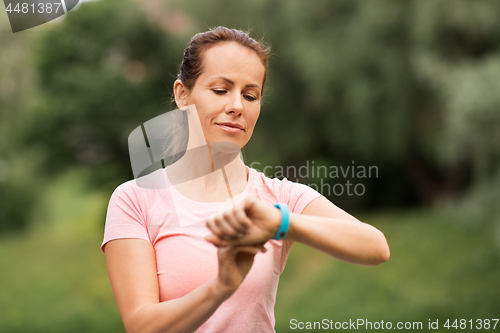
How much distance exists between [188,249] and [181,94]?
492 mm

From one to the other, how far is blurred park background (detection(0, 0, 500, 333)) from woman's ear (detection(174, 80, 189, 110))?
438 centimetres

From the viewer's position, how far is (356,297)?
6.16m

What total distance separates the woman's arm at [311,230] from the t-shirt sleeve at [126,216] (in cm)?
34

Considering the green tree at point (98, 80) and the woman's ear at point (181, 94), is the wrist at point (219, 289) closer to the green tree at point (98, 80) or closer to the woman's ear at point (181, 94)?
the woman's ear at point (181, 94)

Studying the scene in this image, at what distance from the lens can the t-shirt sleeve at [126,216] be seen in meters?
1.21

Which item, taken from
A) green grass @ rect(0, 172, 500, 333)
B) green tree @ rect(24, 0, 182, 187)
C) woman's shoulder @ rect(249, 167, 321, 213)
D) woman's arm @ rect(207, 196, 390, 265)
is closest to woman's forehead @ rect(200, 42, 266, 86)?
woman's shoulder @ rect(249, 167, 321, 213)

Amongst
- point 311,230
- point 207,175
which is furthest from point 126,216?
point 311,230

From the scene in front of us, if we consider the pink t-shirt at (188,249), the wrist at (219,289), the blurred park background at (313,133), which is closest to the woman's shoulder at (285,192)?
the pink t-shirt at (188,249)

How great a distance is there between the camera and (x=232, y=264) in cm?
101

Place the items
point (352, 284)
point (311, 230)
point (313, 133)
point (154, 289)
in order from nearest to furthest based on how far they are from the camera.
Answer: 1. point (311, 230)
2. point (154, 289)
3. point (352, 284)
4. point (313, 133)

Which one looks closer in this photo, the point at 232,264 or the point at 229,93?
the point at 232,264

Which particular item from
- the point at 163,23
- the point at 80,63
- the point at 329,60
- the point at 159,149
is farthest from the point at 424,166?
the point at 159,149

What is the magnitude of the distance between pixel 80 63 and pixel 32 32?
983 millimetres

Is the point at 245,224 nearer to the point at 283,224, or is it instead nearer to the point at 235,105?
the point at 283,224
